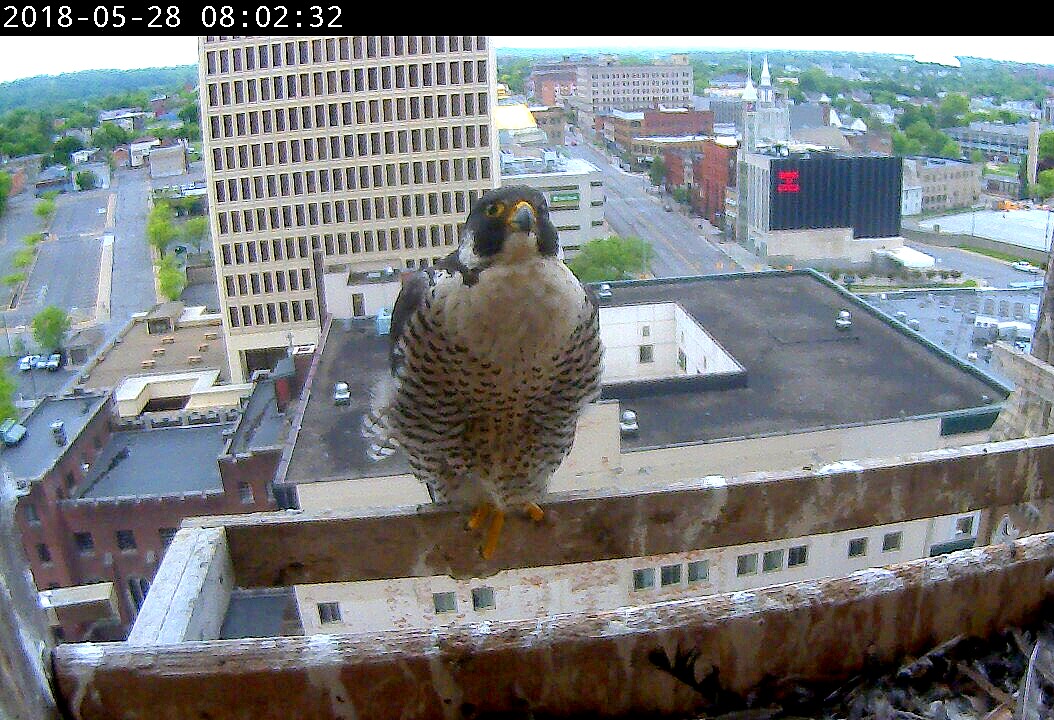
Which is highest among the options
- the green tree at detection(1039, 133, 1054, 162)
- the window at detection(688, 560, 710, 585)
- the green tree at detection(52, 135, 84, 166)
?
the green tree at detection(52, 135, 84, 166)

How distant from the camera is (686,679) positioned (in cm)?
108

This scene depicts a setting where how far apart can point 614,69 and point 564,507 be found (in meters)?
45.8

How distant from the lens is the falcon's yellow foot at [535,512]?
1764 millimetres

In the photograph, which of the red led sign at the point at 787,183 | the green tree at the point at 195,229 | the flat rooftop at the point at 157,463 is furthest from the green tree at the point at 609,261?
the green tree at the point at 195,229

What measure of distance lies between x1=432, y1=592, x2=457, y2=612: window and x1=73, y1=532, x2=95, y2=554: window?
16.6 feet

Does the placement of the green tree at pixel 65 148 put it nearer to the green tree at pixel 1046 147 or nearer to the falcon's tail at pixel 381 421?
the falcon's tail at pixel 381 421

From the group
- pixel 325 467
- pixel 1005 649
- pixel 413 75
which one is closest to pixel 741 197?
pixel 413 75

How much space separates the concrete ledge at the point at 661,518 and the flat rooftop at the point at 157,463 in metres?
7.10

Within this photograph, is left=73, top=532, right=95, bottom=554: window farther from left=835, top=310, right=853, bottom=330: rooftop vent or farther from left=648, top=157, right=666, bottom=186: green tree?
left=648, top=157, right=666, bottom=186: green tree

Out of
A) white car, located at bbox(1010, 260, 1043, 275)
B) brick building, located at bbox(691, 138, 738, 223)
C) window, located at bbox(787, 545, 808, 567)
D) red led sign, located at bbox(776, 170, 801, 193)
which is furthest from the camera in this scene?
brick building, located at bbox(691, 138, 738, 223)

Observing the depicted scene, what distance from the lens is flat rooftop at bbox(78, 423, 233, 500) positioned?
838 centimetres

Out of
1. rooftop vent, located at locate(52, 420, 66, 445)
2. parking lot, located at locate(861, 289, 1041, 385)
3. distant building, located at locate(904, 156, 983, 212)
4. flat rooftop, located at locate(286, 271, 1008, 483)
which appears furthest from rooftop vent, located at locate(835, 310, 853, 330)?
distant building, located at locate(904, 156, 983, 212)

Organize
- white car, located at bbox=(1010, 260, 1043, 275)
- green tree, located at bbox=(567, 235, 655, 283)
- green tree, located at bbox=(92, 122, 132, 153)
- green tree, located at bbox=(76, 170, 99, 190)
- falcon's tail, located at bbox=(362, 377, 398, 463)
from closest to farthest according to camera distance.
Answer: falcon's tail, located at bbox=(362, 377, 398, 463), white car, located at bbox=(1010, 260, 1043, 275), green tree, located at bbox=(567, 235, 655, 283), green tree, located at bbox=(76, 170, 99, 190), green tree, located at bbox=(92, 122, 132, 153)
